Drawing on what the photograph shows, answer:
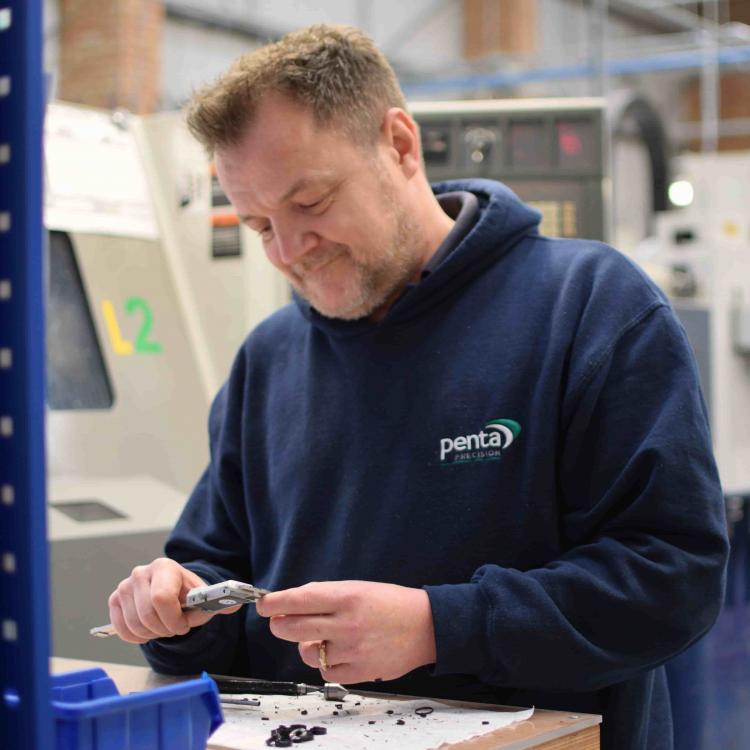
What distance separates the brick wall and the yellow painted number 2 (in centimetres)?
434

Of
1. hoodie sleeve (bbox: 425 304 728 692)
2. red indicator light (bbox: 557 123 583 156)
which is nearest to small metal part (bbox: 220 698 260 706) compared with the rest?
hoodie sleeve (bbox: 425 304 728 692)

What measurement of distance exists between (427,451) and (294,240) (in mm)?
275

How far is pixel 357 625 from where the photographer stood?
0.98 meters

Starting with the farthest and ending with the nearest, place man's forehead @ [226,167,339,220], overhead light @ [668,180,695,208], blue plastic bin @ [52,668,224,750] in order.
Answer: overhead light @ [668,180,695,208] < man's forehead @ [226,167,339,220] < blue plastic bin @ [52,668,224,750]

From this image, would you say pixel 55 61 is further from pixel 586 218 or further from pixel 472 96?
pixel 586 218

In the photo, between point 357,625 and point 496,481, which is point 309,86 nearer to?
point 496,481

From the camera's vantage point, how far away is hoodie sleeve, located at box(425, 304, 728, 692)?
1041 mm

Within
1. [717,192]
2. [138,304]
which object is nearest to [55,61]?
[717,192]

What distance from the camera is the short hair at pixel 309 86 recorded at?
1.26m

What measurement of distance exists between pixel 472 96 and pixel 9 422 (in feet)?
27.0

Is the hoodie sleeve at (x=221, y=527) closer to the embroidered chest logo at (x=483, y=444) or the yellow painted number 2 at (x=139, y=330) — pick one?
the embroidered chest logo at (x=483, y=444)

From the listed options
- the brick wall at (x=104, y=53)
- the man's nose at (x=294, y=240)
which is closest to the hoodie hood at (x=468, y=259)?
the man's nose at (x=294, y=240)

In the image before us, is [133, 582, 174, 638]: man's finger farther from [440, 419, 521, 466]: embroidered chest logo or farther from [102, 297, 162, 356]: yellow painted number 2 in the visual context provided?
[102, 297, 162, 356]: yellow painted number 2

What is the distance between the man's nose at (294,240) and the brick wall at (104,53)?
5.27 meters
